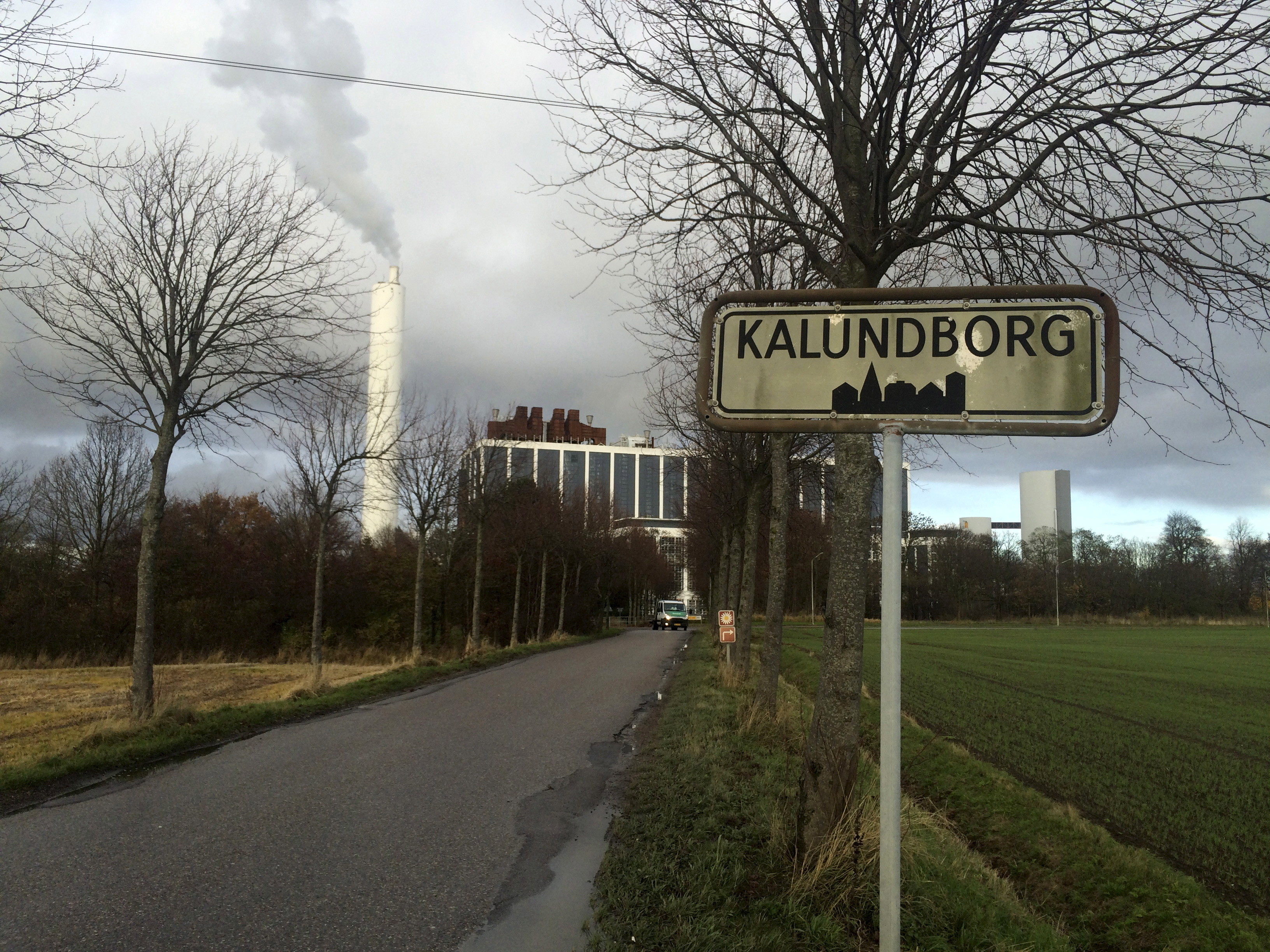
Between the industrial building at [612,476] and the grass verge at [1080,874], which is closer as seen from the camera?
the grass verge at [1080,874]

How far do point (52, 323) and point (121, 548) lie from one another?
107ft

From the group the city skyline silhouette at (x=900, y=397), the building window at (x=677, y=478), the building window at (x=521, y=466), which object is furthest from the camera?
the building window at (x=521, y=466)

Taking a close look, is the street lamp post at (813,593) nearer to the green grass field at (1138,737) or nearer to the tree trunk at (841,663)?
the green grass field at (1138,737)

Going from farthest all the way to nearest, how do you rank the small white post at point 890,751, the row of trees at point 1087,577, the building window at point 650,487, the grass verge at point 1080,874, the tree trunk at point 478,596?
the building window at point 650,487, the row of trees at point 1087,577, the tree trunk at point 478,596, the grass verge at point 1080,874, the small white post at point 890,751

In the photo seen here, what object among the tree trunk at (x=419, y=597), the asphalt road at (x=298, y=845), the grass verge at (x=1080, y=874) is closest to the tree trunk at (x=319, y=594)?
the tree trunk at (x=419, y=597)

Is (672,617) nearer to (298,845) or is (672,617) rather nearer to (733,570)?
(733,570)

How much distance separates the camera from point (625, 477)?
463 ft

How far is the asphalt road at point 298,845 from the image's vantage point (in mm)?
4570

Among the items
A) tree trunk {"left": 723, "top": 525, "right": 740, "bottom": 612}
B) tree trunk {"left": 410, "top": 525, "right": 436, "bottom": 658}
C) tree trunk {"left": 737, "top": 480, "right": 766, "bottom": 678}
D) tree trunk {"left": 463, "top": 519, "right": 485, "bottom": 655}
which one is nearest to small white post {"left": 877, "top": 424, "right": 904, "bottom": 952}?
tree trunk {"left": 737, "top": 480, "right": 766, "bottom": 678}

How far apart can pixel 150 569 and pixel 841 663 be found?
10237 millimetres

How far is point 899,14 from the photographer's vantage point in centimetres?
495

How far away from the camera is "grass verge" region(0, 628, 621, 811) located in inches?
319

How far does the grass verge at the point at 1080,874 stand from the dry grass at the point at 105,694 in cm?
946

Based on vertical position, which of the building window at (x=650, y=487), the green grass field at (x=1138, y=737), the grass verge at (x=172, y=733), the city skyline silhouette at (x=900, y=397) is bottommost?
the green grass field at (x=1138, y=737)
